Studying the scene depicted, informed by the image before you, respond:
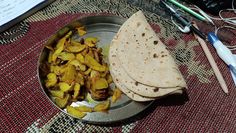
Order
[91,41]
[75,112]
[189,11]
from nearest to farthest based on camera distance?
[75,112], [91,41], [189,11]

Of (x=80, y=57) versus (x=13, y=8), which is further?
(x=13, y=8)

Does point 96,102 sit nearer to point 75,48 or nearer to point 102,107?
point 102,107

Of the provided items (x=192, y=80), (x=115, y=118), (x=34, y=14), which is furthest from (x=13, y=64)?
(x=192, y=80)

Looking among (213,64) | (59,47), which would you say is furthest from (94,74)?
(213,64)

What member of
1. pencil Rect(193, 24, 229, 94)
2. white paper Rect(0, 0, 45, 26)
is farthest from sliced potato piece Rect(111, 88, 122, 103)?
white paper Rect(0, 0, 45, 26)

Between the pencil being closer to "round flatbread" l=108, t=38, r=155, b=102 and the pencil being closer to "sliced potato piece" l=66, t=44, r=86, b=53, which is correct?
"round flatbread" l=108, t=38, r=155, b=102

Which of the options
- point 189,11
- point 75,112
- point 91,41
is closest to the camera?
point 75,112

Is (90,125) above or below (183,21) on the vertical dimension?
below
